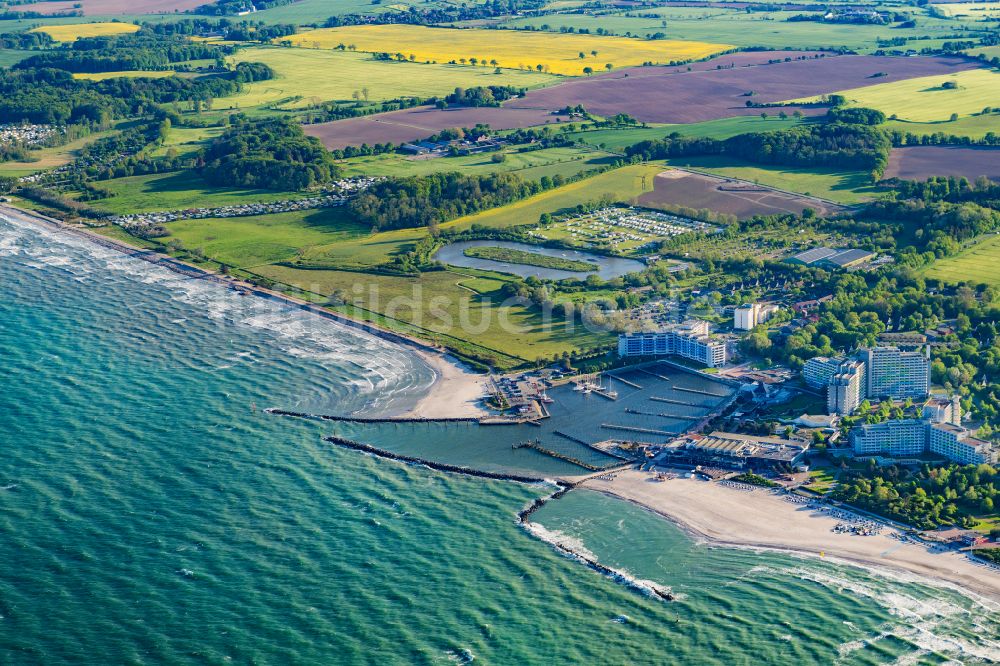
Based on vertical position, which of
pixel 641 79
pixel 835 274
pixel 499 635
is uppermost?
pixel 641 79

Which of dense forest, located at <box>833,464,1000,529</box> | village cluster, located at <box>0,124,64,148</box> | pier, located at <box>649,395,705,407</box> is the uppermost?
village cluster, located at <box>0,124,64,148</box>

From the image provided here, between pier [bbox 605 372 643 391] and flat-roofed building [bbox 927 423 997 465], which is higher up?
pier [bbox 605 372 643 391]

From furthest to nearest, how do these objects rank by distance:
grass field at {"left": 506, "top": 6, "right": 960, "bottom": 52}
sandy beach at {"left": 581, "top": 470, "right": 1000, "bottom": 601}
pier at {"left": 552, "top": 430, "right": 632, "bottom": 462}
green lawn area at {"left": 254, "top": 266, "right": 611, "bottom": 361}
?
grass field at {"left": 506, "top": 6, "right": 960, "bottom": 52} < green lawn area at {"left": 254, "top": 266, "right": 611, "bottom": 361} < pier at {"left": 552, "top": 430, "right": 632, "bottom": 462} < sandy beach at {"left": 581, "top": 470, "right": 1000, "bottom": 601}

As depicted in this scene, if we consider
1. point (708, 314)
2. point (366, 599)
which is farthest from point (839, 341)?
point (366, 599)

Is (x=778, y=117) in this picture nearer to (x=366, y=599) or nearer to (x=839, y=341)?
(x=839, y=341)

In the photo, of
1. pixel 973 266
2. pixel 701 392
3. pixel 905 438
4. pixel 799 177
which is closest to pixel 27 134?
pixel 799 177

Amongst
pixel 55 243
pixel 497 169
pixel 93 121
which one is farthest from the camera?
pixel 93 121

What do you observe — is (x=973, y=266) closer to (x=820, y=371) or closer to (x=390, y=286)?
(x=820, y=371)

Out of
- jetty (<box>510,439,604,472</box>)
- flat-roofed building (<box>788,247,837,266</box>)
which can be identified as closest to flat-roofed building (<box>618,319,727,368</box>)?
jetty (<box>510,439,604,472</box>)

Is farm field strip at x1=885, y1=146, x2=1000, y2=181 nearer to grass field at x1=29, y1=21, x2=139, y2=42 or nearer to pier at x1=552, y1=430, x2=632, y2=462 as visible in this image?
pier at x1=552, y1=430, x2=632, y2=462
